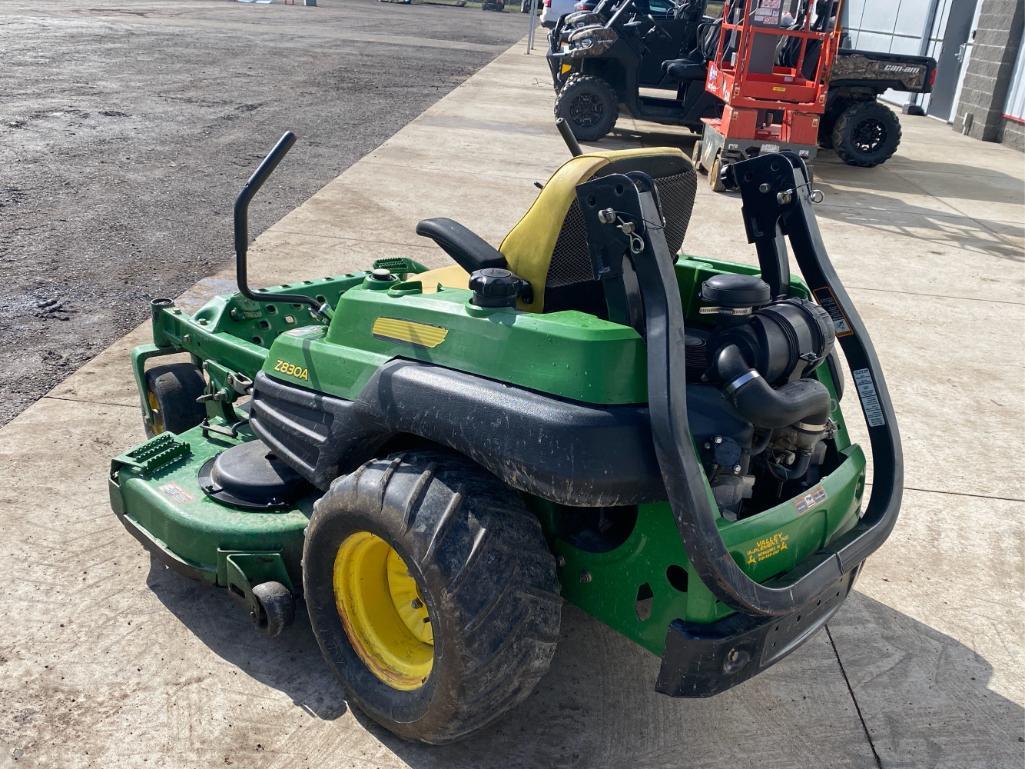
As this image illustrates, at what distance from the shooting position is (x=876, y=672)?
317 centimetres

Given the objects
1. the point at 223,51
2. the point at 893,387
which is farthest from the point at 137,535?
the point at 223,51

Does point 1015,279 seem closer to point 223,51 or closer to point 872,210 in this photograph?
point 872,210

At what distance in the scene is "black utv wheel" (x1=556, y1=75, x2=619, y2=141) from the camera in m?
12.0

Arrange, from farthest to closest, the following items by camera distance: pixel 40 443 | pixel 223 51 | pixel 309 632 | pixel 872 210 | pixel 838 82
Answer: pixel 223 51 → pixel 838 82 → pixel 872 210 → pixel 40 443 → pixel 309 632

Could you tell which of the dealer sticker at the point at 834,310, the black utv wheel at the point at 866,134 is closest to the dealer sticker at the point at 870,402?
the dealer sticker at the point at 834,310

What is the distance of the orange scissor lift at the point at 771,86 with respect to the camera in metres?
9.77

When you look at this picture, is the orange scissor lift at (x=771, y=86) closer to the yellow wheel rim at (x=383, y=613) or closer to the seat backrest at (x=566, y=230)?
the seat backrest at (x=566, y=230)

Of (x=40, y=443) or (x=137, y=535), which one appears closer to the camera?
(x=137, y=535)

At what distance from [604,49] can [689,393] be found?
33.4ft

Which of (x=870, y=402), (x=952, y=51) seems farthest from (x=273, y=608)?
(x=952, y=51)

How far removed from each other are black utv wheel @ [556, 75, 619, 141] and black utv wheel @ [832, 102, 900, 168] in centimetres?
270

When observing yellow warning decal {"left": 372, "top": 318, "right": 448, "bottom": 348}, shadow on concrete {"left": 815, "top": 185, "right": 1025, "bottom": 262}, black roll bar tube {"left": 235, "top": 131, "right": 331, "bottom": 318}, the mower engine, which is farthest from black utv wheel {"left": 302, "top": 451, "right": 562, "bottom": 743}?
shadow on concrete {"left": 815, "top": 185, "right": 1025, "bottom": 262}

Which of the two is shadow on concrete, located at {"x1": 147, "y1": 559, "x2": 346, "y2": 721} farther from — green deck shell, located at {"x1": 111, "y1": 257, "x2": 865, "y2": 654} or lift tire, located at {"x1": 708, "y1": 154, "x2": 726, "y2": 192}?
lift tire, located at {"x1": 708, "y1": 154, "x2": 726, "y2": 192}

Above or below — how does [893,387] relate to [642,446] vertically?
below
